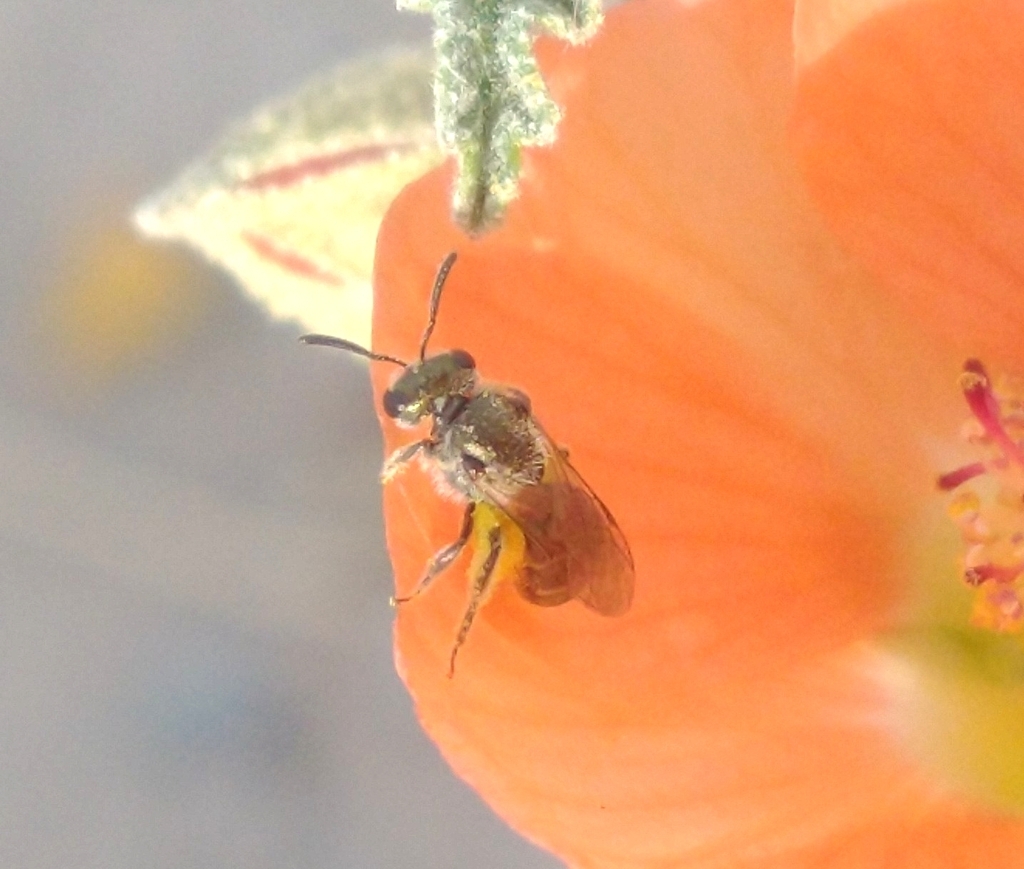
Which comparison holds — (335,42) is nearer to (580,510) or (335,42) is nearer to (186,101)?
(186,101)

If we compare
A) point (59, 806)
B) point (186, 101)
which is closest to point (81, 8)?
point (186, 101)

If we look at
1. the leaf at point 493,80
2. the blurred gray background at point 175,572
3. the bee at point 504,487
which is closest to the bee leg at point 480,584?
the bee at point 504,487

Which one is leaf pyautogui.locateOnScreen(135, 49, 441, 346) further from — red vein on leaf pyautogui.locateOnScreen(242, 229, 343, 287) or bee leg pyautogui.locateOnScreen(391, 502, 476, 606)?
bee leg pyautogui.locateOnScreen(391, 502, 476, 606)

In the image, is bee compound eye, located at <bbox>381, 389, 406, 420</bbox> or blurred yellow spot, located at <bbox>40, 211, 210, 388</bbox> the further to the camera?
blurred yellow spot, located at <bbox>40, 211, 210, 388</bbox>

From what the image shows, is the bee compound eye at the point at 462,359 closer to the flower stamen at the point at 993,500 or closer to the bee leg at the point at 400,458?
the bee leg at the point at 400,458

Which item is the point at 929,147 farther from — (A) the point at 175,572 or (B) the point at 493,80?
(A) the point at 175,572

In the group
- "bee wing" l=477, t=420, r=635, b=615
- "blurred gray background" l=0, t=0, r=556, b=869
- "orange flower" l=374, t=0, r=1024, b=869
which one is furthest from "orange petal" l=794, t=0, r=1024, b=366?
"blurred gray background" l=0, t=0, r=556, b=869
